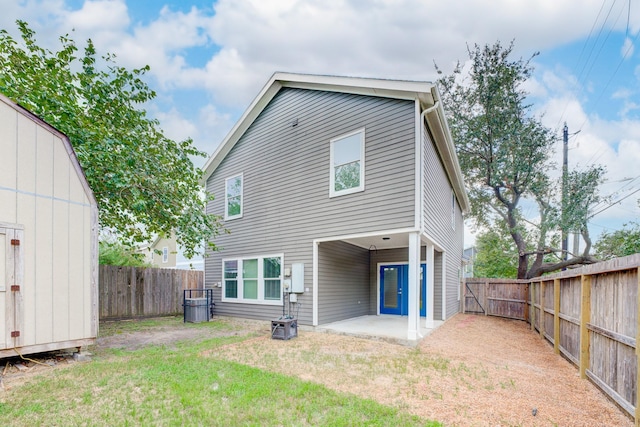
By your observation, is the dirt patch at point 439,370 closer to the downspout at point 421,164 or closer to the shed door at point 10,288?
the shed door at point 10,288

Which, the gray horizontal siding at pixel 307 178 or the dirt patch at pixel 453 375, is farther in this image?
the gray horizontal siding at pixel 307 178

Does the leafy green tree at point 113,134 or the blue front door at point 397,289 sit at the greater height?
the leafy green tree at point 113,134

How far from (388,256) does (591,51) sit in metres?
10.5

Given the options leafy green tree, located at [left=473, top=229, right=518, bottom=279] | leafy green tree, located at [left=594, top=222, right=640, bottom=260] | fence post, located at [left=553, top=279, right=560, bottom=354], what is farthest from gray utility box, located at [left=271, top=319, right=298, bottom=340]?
leafy green tree, located at [left=473, top=229, right=518, bottom=279]

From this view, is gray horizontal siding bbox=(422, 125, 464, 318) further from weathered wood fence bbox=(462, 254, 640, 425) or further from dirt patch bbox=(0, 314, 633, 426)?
weathered wood fence bbox=(462, 254, 640, 425)

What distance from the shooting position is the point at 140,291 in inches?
435

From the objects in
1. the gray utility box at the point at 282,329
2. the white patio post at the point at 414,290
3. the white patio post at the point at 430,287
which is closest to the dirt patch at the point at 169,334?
the gray utility box at the point at 282,329

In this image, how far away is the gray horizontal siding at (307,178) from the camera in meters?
7.53

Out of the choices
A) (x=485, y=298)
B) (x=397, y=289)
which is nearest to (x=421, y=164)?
(x=397, y=289)

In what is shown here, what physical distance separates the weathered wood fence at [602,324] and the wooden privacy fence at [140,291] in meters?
11.3

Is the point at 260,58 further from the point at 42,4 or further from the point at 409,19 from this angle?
the point at 42,4

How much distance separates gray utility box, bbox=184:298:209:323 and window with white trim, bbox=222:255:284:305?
78 centimetres

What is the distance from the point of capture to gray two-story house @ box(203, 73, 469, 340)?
7.43 m

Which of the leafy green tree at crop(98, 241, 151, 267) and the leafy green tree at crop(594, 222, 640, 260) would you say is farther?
the leafy green tree at crop(98, 241, 151, 267)
